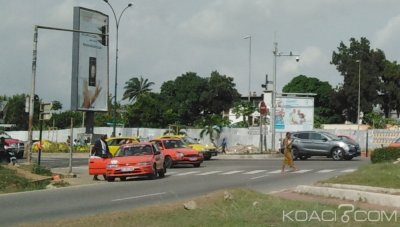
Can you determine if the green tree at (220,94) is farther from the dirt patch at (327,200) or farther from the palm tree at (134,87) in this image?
the dirt patch at (327,200)

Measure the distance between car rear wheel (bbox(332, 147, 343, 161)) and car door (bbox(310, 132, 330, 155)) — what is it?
0.42 m

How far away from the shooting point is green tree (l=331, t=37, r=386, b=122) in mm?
91562

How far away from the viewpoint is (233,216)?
1058 cm

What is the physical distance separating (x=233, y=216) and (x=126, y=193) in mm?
8188

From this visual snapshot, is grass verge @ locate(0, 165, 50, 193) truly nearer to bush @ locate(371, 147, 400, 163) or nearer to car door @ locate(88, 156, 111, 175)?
car door @ locate(88, 156, 111, 175)

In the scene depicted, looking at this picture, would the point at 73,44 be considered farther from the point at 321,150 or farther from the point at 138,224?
the point at 138,224

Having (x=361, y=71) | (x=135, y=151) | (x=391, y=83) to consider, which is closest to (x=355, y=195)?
(x=135, y=151)

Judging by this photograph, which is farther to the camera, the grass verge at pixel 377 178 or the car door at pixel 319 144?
the car door at pixel 319 144

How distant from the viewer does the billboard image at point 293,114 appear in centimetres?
5406

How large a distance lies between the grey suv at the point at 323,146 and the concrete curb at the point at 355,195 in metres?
20.3

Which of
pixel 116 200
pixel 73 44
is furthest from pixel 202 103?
pixel 116 200

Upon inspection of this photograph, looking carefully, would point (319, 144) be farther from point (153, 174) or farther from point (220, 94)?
point (220, 94)

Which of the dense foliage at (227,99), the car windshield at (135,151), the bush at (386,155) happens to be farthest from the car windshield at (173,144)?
the dense foliage at (227,99)

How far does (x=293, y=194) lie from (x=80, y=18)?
1273 inches
